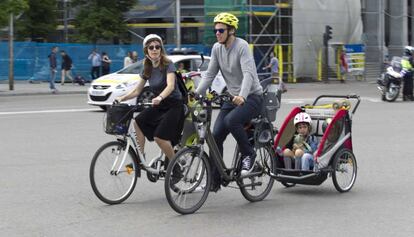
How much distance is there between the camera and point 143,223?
690 cm

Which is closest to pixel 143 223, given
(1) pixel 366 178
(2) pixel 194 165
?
(2) pixel 194 165

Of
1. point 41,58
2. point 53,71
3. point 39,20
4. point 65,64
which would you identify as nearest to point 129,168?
point 53,71

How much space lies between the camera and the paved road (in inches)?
264

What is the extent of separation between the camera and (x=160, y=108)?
7.73 meters

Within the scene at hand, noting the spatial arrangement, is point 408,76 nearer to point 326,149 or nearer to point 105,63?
point 105,63

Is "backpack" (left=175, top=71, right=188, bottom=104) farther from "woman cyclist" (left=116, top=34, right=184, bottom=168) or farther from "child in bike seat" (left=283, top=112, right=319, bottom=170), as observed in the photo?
"child in bike seat" (left=283, top=112, right=319, bottom=170)

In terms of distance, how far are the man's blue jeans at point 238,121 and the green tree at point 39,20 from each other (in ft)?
109

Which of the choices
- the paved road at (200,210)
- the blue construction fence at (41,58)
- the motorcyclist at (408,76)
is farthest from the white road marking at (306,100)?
the paved road at (200,210)

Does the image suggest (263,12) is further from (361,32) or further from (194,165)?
(194,165)

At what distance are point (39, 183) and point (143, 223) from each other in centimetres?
255

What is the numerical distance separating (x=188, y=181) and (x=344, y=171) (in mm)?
2201

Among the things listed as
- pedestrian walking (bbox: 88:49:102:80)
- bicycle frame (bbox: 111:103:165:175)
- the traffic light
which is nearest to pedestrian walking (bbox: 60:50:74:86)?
pedestrian walking (bbox: 88:49:102:80)

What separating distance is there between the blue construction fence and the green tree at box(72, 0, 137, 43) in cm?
66

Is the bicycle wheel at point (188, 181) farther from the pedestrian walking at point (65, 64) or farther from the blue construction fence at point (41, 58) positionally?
the pedestrian walking at point (65, 64)
